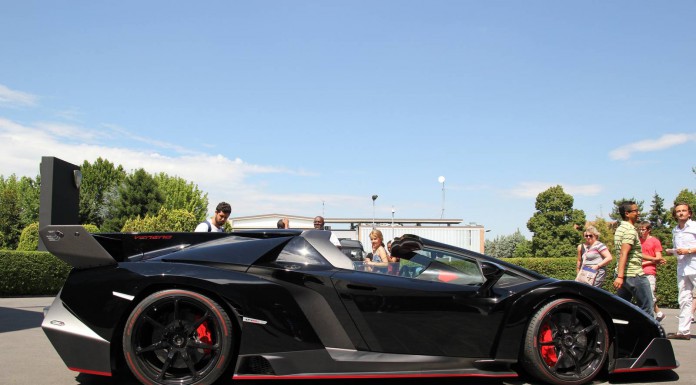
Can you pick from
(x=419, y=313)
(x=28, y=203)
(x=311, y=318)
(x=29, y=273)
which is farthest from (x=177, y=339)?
(x=28, y=203)

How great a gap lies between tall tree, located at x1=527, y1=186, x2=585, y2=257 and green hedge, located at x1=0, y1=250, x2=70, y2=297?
40744 millimetres

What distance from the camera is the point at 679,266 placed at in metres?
6.43

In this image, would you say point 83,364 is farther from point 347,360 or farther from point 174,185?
point 174,185

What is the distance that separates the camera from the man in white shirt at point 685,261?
6203 mm

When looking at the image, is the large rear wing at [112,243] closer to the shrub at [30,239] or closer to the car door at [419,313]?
the car door at [419,313]

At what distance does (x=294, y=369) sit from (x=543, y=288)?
70.3 inches

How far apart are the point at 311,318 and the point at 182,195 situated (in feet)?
193

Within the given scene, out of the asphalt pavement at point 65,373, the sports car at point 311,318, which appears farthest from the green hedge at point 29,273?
the sports car at point 311,318

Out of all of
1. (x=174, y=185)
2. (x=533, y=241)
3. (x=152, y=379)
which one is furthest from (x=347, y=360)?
(x=174, y=185)

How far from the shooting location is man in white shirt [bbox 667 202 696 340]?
20.4 feet

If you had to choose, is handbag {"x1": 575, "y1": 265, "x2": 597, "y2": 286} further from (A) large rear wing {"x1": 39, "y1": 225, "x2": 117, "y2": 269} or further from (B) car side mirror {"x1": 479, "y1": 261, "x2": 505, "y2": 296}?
(A) large rear wing {"x1": 39, "y1": 225, "x2": 117, "y2": 269}

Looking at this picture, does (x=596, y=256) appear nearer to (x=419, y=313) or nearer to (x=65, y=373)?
(x=419, y=313)

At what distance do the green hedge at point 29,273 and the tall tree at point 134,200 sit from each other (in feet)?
129

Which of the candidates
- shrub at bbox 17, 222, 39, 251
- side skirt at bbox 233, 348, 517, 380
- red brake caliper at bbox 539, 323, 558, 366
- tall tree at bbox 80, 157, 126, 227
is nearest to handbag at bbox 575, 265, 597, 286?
red brake caliper at bbox 539, 323, 558, 366
